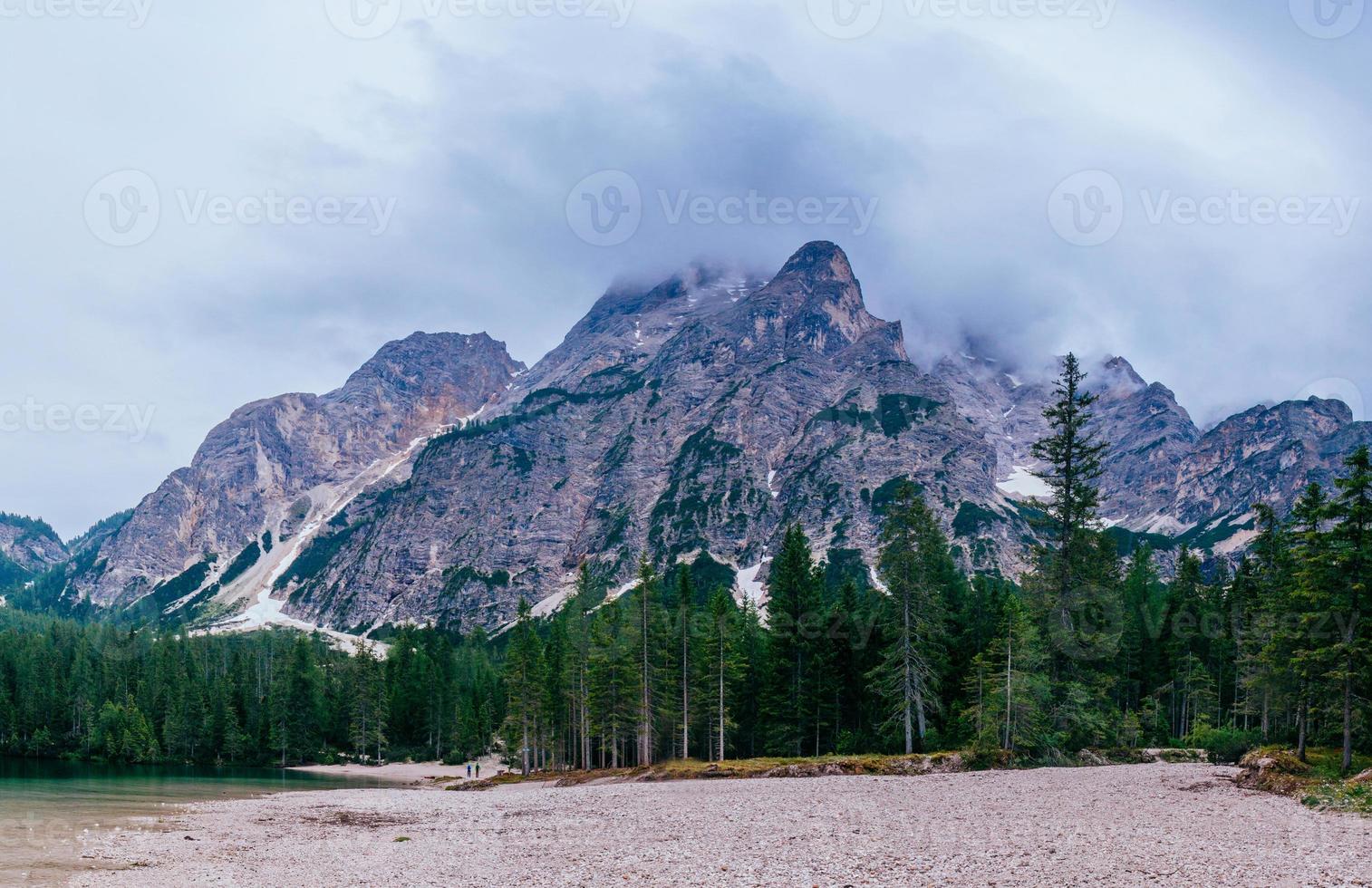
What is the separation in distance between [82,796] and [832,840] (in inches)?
2062

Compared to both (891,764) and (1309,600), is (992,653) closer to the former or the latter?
(891,764)

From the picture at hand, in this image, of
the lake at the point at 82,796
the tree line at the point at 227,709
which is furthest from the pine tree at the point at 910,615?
the tree line at the point at 227,709

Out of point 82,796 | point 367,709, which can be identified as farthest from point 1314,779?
point 367,709

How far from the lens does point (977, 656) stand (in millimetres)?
45719

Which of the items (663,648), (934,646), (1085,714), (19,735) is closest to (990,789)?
(1085,714)

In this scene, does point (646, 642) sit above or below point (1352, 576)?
below

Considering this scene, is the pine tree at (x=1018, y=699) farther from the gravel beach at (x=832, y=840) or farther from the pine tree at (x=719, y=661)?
the pine tree at (x=719, y=661)

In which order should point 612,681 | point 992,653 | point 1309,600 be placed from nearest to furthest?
point 1309,600
point 992,653
point 612,681

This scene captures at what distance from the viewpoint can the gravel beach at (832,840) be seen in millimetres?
16609

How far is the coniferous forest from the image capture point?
36250 mm

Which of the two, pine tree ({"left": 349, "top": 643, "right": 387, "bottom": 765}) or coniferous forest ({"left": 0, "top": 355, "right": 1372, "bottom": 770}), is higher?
coniferous forest ({"left": 0, "top": 355, "right": 1372, "bottom": 770})

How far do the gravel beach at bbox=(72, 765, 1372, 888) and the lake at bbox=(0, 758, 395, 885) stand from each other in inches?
74.2

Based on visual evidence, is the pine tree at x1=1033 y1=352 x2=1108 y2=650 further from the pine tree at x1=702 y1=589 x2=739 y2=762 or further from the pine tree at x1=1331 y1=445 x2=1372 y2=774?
the pine tree at x1=702 y1=589 x2=739 y2=762

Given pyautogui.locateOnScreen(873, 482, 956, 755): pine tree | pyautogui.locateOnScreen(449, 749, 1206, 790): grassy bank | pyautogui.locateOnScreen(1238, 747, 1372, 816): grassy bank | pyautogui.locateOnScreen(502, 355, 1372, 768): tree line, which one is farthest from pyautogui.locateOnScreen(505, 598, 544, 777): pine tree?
pyautogui.locateOnScreen(1238, 747, 1372, 816): grassy bank
